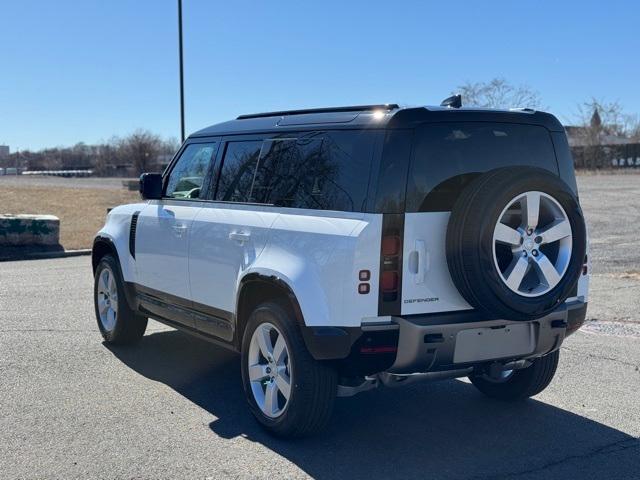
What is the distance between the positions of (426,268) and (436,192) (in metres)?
0.46

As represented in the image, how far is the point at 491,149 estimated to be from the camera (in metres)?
4.68

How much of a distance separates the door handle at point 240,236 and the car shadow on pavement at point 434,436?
4.07 ft

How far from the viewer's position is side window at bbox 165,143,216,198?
595cm

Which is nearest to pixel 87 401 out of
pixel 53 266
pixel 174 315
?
pixel 174 315

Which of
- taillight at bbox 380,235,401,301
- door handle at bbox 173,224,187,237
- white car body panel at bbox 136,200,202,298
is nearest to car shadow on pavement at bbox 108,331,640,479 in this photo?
white car body panel at bbox 136,200,202,298

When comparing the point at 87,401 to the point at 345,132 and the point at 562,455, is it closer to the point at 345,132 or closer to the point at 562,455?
the point at 345,132

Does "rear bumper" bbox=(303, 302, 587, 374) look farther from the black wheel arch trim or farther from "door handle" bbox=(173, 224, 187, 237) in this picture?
the black wheel arch trim

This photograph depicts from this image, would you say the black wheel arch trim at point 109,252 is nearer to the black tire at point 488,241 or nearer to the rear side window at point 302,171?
the rear side window at point 302,171

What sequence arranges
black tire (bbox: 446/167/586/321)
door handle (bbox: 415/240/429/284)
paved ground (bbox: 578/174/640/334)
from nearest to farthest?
black tire (bbox: 446/167/586/321)
door handle (bbox: 415/240/429/284)
paved ground (bbox: 578/174/640/334)

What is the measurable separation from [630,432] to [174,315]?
3.49 metres

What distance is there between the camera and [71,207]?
2372cm

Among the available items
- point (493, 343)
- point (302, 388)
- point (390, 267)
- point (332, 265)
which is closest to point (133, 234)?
point (302, 388)

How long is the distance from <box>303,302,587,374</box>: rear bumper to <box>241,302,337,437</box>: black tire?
0.14m

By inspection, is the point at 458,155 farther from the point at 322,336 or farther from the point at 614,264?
the point at 614,264
